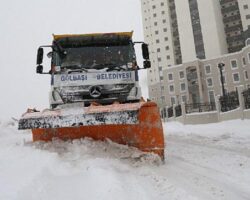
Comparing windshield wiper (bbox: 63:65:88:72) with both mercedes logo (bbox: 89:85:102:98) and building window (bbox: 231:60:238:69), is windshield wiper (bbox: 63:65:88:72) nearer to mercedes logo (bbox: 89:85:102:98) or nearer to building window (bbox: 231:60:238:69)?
mercedes logo (bbox: 89:85:102:98)

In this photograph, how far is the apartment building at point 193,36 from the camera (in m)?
60.9

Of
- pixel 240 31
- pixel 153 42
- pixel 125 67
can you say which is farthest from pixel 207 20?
pixel 125 67

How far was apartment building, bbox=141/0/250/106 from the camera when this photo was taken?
60.9m

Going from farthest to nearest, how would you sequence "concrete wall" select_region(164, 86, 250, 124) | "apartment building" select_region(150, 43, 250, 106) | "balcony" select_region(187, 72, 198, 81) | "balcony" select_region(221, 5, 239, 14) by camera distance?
"balcony" select_region(221, 5, 239, 14) < "balcony" select_region(187, 72, 198, 81) < "apartment building" select_region(150, 43, 250, 106) < "concrete wall" select_region(164, 86, 250, 124)

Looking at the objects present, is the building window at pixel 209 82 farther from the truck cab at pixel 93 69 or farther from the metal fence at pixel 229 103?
the truck cab at pixel 93 69

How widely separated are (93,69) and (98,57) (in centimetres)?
48

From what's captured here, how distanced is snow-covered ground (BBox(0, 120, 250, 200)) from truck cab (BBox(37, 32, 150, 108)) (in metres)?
1.25

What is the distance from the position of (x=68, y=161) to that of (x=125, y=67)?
3025mm

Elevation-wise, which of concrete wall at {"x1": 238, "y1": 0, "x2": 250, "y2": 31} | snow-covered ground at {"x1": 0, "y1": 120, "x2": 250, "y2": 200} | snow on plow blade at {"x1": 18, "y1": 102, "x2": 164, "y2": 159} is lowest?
snow-covered ground at {"x1": 0, "y1": 120, "x2": 250, "y2": 200}

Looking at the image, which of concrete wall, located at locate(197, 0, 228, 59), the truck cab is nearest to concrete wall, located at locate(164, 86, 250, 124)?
the truck cab

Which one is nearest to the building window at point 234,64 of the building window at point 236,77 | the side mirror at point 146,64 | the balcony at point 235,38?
the building window at point 236,77

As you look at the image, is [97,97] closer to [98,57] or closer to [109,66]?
[109,66]

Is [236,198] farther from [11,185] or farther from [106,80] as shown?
[106,80]

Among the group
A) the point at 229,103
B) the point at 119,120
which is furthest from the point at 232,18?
the point at 119,120
